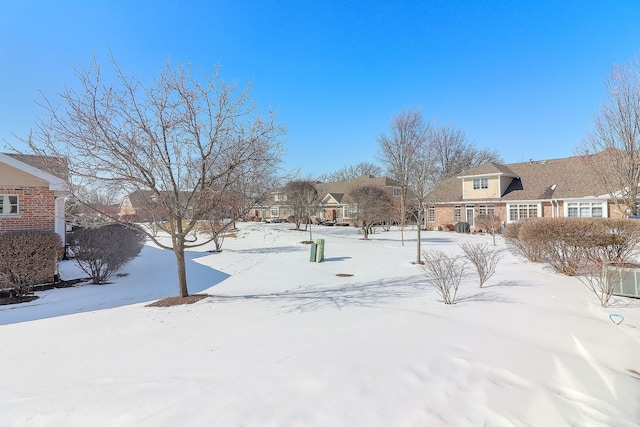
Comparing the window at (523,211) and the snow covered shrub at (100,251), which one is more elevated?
the window at (523,211)

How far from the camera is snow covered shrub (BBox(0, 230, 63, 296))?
8.27m

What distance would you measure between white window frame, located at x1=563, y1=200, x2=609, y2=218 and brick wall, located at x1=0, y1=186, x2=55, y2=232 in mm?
28590

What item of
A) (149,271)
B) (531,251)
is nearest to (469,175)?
(531,251)

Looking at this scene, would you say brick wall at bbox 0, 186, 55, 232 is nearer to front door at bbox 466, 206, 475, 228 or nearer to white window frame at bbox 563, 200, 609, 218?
white window frame at bbox 563, 200, 609, 218

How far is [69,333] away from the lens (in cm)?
540

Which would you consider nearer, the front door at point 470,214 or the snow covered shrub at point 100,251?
the snow covered shrub at point 100,251

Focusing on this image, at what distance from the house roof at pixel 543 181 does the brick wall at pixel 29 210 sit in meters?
22.4

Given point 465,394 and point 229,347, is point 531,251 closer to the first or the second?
point 465,394

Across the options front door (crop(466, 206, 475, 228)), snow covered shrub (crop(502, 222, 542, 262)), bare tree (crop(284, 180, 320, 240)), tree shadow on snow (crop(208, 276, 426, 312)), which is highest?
bare tree (crop(284, 180, 320, 240))

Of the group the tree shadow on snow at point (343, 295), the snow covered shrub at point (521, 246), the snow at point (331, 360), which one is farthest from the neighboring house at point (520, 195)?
the snow at point (331, 360)

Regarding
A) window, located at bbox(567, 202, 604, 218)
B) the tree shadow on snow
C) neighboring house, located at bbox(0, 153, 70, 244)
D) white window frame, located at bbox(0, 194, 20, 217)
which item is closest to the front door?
window, located at bbox(567, 202, 604, 218)

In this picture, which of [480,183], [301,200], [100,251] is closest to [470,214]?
[480,183]

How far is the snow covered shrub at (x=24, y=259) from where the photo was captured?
8.27 m

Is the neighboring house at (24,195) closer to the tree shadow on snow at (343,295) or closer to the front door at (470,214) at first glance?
the tree shadow on snow at (343,295)
